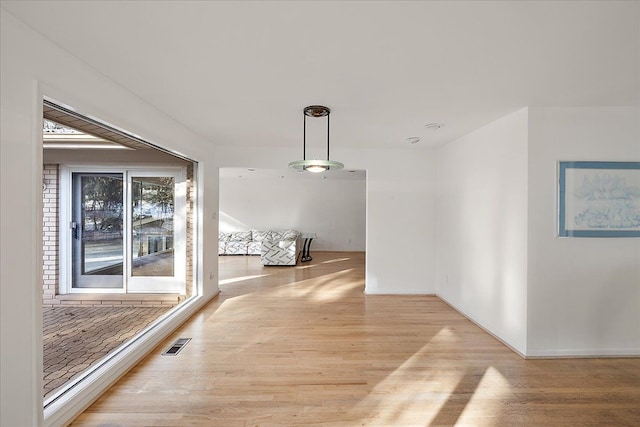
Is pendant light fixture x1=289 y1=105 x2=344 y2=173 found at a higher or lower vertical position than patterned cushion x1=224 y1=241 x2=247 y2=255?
higher

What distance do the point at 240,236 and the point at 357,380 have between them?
300 inches

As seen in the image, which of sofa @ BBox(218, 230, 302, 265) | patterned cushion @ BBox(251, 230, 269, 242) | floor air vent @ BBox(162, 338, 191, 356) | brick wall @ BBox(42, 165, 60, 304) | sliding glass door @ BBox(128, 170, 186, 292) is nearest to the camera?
floor air vent @ BBox(162, 338, 191, 356)

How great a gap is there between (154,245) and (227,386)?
3273mm

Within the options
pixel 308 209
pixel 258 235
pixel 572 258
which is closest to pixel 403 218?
pixel 572 258

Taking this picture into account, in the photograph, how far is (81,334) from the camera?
11.8 ft

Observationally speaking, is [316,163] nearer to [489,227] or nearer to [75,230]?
[489,227]

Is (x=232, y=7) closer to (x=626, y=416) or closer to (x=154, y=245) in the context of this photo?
(x=626, y=416)

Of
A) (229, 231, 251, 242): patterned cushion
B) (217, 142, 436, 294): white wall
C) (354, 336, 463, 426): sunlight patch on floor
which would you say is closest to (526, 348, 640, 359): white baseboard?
(354, 336, 463, 426): sunlight patch on floor

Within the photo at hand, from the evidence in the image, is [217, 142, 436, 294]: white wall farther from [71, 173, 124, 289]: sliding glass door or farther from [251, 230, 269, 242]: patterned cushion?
[251, 230, 269, 242]: patterned cushion

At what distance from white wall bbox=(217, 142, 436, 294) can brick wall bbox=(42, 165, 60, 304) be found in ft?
10.4

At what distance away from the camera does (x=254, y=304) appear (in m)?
4.57

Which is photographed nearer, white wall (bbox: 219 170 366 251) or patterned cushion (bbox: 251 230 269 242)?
patterned cushion (bbox: 251 230 269 242)

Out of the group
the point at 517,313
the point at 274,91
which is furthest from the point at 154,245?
the point at 517,313

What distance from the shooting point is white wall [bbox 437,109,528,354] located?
10.0 ft
